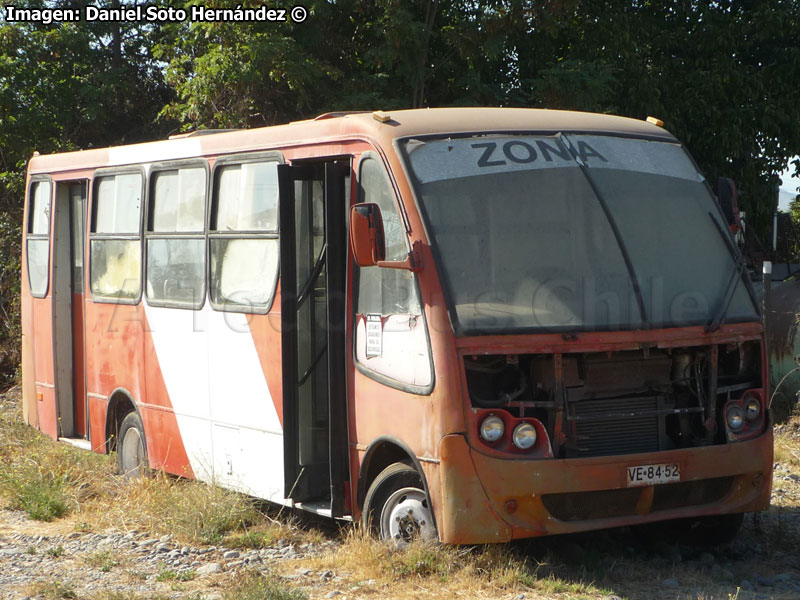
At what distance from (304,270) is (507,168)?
1.61 meters

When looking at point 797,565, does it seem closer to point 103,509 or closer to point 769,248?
point 103,509

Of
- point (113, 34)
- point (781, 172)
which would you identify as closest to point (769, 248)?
point (781, 172)

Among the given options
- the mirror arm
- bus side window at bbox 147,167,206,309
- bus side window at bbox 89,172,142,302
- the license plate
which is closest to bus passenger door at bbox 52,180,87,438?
bus side window at bbox 89,172,142,302

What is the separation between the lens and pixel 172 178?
9.12 meters

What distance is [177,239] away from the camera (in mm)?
8992

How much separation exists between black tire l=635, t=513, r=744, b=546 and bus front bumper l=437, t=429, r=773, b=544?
1.57 feet

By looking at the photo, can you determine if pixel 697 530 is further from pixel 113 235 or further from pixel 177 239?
pixel 113 235

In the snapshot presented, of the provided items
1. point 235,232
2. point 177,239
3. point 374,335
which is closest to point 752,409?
point 374,335

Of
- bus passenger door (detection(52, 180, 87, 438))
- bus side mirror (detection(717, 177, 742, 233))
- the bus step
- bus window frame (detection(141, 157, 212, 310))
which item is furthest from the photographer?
bus passenger door (detection(52, 180, 87, 438))

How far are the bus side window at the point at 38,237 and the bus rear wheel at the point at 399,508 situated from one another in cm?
571

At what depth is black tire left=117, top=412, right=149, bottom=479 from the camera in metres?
9.58

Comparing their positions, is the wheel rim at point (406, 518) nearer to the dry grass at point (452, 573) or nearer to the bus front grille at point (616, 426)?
the dry grass at point (452, 573)

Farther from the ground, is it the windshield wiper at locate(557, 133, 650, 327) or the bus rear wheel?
the windshield wiper at locate(557, 133, 650, 327)

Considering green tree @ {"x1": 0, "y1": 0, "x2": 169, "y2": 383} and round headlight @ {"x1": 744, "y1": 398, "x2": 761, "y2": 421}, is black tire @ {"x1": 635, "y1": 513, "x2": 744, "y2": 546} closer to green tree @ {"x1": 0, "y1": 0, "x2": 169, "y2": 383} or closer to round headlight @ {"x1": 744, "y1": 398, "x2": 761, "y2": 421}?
round headlight @ {"x1": 744, "y1": 398, "x2": 761, "y2": 421}
